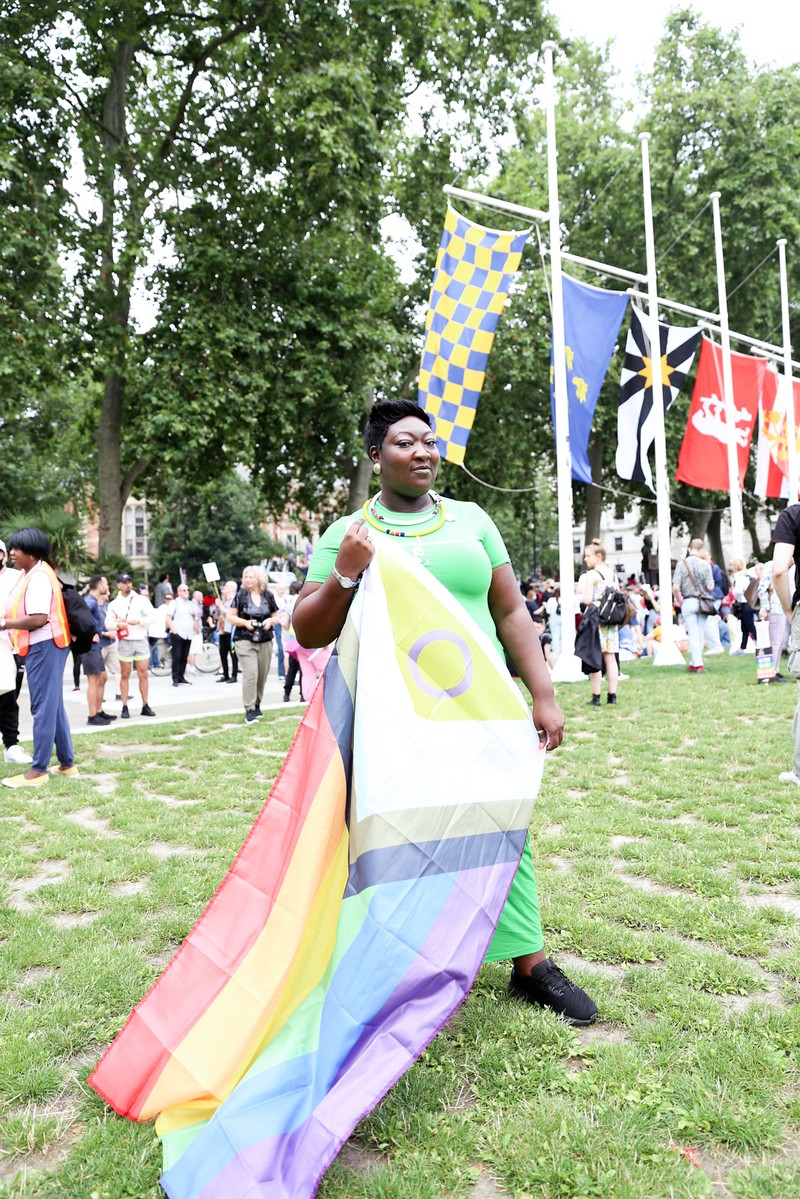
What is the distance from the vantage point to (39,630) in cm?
700

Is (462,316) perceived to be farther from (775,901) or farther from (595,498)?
(595,498)

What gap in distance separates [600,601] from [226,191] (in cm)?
1432

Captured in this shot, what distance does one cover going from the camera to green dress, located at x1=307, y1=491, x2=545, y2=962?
277cm

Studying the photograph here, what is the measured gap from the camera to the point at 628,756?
7.60 metres

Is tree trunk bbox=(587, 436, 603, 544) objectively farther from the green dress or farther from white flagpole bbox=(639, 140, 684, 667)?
the green dress

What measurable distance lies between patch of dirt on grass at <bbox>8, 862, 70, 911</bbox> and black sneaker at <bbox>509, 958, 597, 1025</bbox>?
8.02ft

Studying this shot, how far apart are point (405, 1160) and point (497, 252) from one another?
1202 cm

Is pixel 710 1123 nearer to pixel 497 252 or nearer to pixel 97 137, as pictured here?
pixel 497 252

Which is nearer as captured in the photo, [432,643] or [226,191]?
[432,643]

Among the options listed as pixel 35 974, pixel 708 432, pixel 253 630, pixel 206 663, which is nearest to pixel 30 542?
pixel 253 630

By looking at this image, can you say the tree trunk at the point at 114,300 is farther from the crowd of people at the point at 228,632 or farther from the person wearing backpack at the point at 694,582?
the person wearing backpack at the point at 694,582

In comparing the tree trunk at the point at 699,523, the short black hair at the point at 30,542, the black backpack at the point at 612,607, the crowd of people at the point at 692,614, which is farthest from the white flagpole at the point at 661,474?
the tree trunk at the point at 699,523

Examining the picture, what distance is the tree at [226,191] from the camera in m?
17.1

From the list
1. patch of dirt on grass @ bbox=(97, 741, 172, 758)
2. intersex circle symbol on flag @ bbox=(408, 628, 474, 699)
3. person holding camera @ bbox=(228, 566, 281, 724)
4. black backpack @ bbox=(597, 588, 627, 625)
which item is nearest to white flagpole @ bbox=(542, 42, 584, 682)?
black backpack @ bbox=(597, 588, 627, 625)
